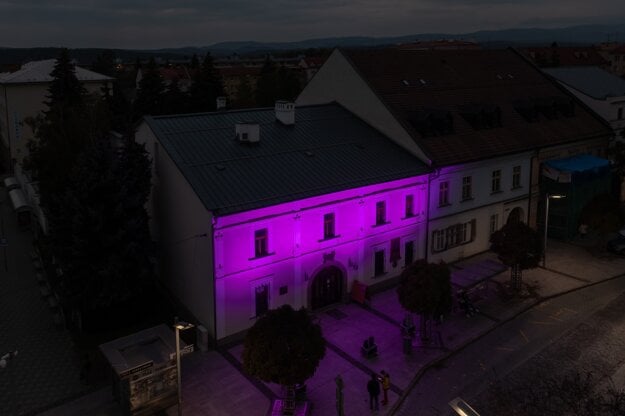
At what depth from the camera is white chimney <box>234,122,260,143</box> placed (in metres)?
31.3

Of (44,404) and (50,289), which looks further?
(50,289)

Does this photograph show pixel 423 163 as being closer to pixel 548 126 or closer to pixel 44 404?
pixel 548 126

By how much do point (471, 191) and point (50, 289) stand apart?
28514 mm

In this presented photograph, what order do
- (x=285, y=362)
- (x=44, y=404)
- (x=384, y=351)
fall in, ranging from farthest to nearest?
(x=384, y=351) → (x=44, y=404) → (x=285, y=362)

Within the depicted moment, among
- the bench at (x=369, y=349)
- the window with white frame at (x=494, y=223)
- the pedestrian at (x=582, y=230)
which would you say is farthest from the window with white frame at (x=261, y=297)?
the pedestrian at (x=582, y=230)

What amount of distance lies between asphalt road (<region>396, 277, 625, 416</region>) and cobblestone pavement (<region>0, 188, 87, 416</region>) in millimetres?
15119

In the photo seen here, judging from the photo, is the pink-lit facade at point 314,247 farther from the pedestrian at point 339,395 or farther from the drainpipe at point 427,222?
the pedestrian at point 339,395

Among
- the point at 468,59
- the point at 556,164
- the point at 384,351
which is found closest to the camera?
the point at 384,351

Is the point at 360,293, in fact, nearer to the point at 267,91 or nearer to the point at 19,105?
the point at 267,91

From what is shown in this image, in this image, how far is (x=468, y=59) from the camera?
1889 inches

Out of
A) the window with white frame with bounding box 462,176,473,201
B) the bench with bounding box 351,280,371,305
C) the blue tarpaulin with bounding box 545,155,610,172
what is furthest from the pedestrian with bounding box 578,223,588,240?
the bench with bounding box 351,280,371,305

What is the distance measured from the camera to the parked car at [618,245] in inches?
1572

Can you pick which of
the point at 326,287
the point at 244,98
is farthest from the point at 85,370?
the point at 244,98

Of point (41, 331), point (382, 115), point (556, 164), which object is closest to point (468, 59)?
point (556, 164)
